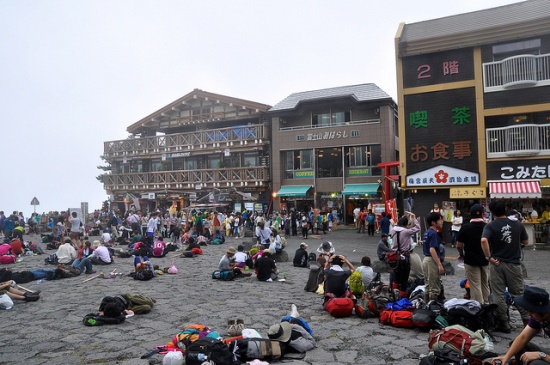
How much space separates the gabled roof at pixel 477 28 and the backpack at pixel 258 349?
18248mm

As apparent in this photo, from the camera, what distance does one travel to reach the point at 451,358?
4703mm

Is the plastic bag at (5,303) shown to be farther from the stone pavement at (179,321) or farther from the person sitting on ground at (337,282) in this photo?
the person sitting on ground at (337,282)

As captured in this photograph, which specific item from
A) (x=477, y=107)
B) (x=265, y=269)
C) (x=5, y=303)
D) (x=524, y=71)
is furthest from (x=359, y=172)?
(x=5, y=303)

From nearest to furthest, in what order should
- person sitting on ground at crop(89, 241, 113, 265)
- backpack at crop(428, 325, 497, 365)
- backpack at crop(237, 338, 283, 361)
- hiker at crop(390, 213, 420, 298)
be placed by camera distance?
backpack at crop(428, 325, 497, 365)
backpack at crop(237, 338, 283, 361)
hiker at crop(390, 213, 420, 298)
person sitting on ground at crop(89, 241, 113, 265)

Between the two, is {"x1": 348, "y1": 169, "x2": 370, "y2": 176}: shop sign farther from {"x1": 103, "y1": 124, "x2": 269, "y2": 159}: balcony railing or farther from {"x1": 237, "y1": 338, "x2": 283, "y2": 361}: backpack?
{"x1": 237, "y1": 338, "x2": 283, "y2": 361}: backpack

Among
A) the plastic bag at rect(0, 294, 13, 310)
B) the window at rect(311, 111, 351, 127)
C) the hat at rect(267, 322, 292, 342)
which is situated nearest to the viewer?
the hat at rect(267, 322, 292, 342)

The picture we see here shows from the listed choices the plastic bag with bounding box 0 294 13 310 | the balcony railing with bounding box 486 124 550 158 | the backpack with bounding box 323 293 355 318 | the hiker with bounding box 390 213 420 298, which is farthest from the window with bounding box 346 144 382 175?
the plastic bag with bounding box 0 294 13 310

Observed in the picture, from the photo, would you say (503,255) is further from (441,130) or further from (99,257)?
(441,130)

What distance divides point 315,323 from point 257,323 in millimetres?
1109

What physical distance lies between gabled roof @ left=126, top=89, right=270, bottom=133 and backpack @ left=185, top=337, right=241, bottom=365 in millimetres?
29062

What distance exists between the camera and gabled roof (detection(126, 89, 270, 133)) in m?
33.5

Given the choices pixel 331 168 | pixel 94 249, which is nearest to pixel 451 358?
pixel 94 249

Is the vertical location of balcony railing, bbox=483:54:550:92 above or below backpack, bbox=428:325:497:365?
above

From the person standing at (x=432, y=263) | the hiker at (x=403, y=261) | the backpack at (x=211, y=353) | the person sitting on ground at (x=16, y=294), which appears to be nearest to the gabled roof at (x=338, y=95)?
the hiker at (x=403, y=261)
